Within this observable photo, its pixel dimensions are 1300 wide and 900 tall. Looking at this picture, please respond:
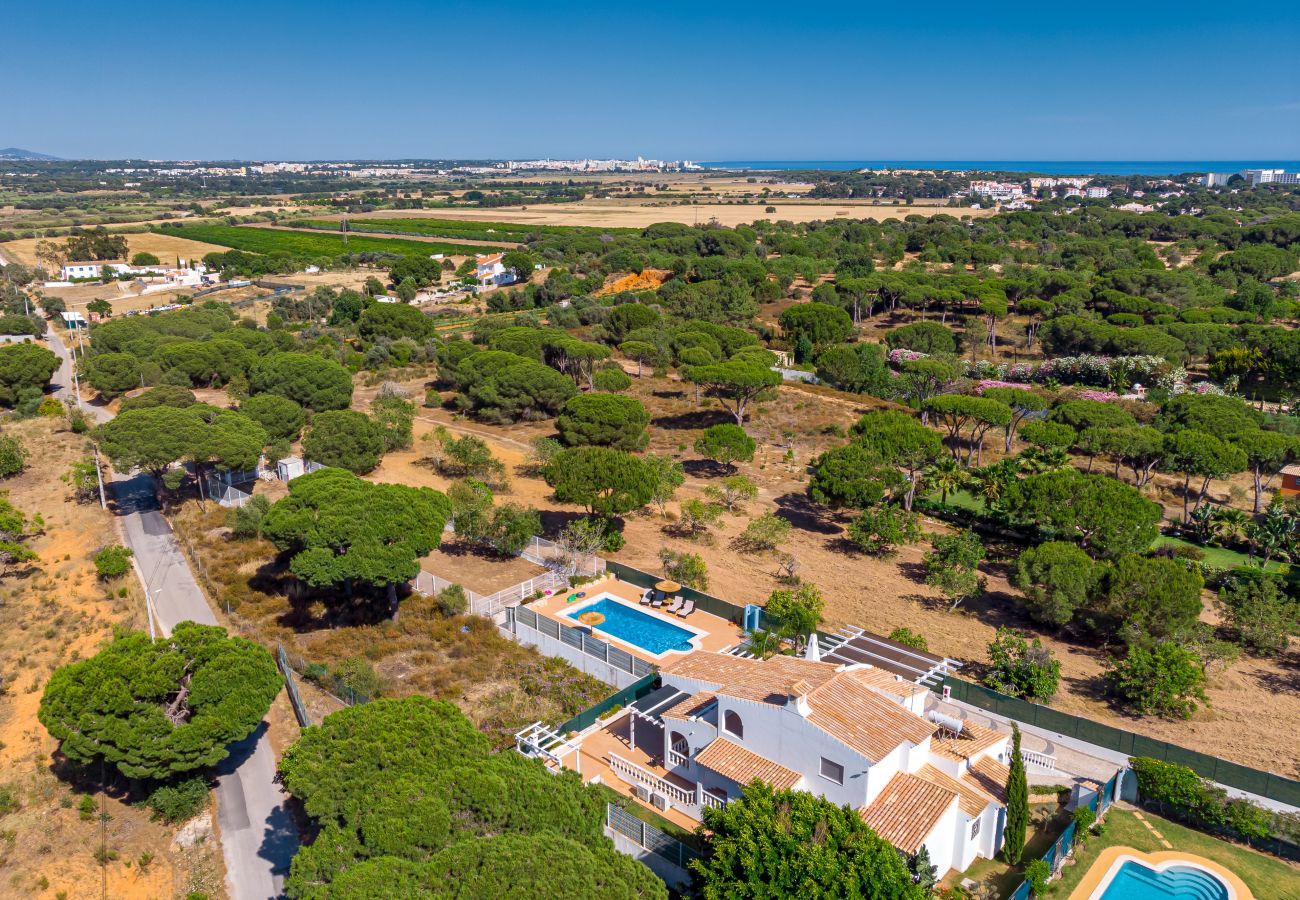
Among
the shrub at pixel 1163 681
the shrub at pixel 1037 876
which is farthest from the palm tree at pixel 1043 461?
the shrub at pixel 1037 876

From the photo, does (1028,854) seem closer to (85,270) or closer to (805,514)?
(805,514)

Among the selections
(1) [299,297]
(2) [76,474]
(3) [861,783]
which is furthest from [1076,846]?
(1) [299,297]

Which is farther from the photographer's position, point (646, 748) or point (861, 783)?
point (646, 748)

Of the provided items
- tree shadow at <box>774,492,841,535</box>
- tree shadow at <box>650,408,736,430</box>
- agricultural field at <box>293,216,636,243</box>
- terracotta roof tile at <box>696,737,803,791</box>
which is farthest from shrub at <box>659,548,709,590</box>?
agricultural field at <box>293,216,636,243</box>

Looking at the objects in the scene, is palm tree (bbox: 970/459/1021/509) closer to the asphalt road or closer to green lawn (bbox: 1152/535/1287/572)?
green lawn (bbox: 1152/535/1287/572)

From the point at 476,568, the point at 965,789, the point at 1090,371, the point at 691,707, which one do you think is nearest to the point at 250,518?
the point at 476,568

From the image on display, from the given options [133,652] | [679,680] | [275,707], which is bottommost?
[275,707]

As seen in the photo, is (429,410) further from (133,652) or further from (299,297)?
(299,297)
